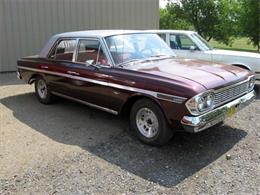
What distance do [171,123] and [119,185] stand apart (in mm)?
1116

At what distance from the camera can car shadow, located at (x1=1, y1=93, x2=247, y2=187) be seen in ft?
14.3

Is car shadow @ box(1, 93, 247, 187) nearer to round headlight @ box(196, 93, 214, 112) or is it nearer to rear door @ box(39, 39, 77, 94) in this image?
rear door @ box(39, 39, 77, 94)

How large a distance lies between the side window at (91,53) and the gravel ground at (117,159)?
1.13 meters

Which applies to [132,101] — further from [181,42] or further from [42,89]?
[181,42]

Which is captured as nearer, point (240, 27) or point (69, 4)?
point (69, 4)

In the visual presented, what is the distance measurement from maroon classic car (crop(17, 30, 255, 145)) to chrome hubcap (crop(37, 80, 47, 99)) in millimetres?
363

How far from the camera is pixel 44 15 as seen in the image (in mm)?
11773

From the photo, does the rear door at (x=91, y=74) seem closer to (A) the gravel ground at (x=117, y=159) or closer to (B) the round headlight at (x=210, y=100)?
(A) the gravel ground at (x=117, y=159)

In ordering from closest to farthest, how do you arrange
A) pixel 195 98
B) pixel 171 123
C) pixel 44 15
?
pixel 195 98 < pixel 171 123 < pixel 44 15

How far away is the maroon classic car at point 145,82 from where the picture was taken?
4441 millimetres

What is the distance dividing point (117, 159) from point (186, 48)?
18.6 feet

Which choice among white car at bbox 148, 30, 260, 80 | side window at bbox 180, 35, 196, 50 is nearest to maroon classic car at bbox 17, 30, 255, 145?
white car at bbox 148, 30, 260, 80

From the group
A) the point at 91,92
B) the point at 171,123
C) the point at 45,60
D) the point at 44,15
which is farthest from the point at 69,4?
the point at 171,123

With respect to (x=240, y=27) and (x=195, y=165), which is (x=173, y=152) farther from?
(x=240, y=27)
